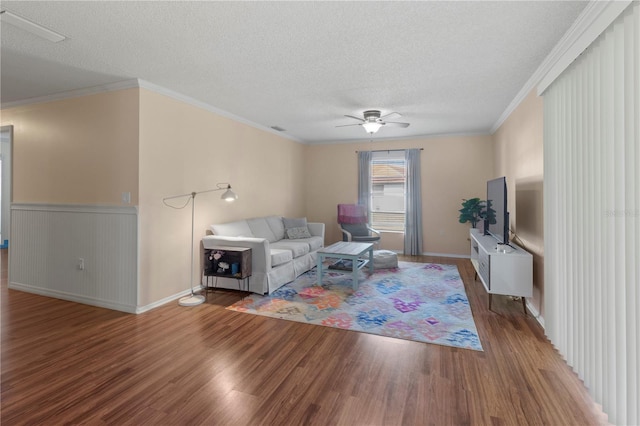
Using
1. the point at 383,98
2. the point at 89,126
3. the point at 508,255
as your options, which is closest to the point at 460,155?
the point at 383,98

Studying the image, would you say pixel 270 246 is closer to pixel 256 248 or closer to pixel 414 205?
pixel 256 248

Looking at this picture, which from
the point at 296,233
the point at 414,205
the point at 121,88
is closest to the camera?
the point at 121,88

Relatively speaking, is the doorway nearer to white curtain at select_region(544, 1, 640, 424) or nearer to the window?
the window

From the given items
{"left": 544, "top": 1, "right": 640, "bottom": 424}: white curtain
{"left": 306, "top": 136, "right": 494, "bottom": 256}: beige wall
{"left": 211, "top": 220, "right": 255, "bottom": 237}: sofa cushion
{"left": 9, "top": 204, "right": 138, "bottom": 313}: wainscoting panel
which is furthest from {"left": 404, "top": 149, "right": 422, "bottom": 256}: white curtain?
{"left": 9, "top": 204, "right": 138, "bottom": 313}: wainscoting panel

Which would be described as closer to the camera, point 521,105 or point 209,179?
point 521,105

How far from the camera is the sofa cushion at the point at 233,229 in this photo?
4.39m

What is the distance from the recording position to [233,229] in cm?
463

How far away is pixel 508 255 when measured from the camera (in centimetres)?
317

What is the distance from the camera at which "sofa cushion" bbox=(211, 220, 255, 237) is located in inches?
173

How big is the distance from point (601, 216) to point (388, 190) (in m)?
5.04

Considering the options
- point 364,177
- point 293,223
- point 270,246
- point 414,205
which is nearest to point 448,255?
point 414,205

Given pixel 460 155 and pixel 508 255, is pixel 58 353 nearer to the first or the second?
pixel 508 255

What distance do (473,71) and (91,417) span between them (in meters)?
4.19

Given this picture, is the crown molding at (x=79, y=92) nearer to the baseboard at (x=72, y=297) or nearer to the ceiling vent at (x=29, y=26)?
the ceiling vent at (x=29, y=26)
